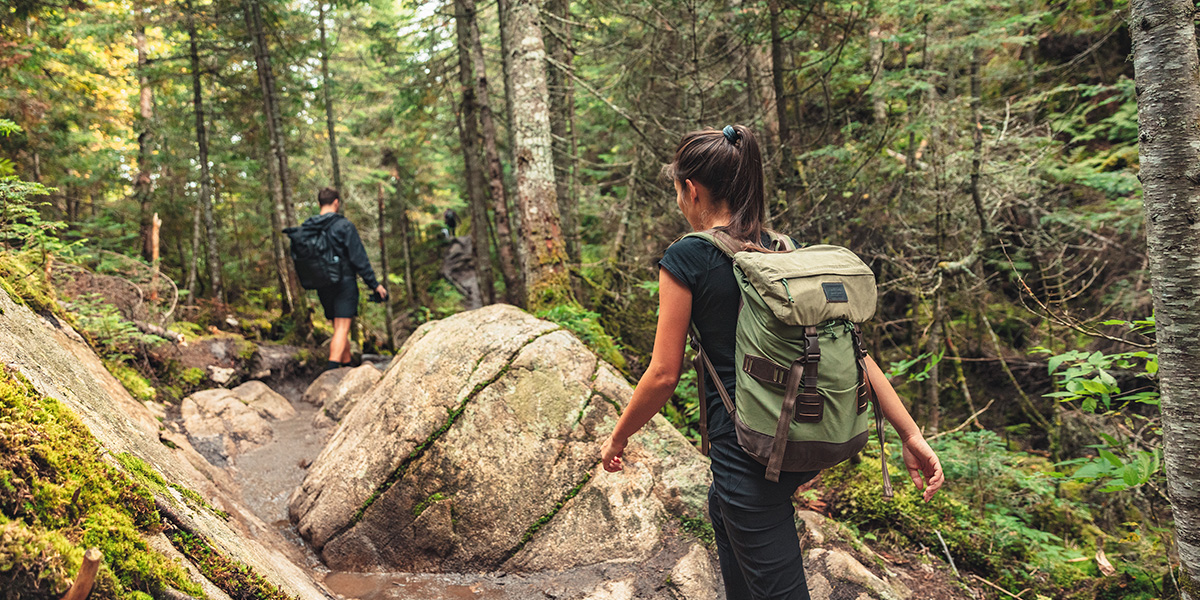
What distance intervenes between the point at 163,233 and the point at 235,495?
38.9ft

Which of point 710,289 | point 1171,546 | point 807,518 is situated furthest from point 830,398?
point 1171,546

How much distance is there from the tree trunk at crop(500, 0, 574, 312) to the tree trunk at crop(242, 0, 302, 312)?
6.39 meters

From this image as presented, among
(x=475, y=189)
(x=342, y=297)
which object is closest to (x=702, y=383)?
(x=342, y=297)

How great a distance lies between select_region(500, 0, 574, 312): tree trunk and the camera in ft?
21.4

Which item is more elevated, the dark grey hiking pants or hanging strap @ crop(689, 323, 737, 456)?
hanging strap @ crop(689, 323, 737, 456)

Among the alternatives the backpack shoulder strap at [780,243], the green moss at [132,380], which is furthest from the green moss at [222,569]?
the green moss at [132,380]

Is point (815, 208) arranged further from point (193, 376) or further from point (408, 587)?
point (193, 376)

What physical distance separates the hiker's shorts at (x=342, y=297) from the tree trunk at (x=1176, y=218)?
780cm

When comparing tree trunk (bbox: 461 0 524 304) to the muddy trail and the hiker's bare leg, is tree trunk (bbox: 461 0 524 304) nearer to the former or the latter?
the hiker's bare leg

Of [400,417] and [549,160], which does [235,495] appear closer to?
[400,417]

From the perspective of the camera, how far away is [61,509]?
172cm

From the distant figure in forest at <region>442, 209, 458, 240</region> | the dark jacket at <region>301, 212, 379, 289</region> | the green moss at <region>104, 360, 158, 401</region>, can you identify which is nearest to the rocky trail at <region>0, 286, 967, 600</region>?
the green moss at <region>104, 360, 158, 401</region>

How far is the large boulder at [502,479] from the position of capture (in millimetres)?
3723

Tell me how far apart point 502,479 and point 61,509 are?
243cm
